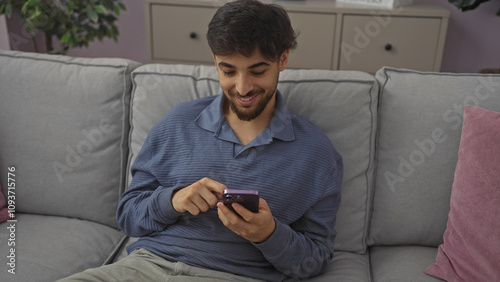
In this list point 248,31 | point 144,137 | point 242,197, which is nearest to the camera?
point 242,197

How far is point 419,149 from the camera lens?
1318mm

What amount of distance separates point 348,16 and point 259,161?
1608 millimetres

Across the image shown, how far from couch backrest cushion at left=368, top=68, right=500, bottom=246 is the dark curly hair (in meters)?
0.41

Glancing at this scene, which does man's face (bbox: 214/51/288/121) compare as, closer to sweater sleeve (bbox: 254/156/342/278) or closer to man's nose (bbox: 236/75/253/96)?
man's nose (bbox: 236/75/253/96)

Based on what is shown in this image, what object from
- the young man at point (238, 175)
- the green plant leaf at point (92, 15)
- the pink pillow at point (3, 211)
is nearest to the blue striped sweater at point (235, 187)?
the young man at point (238, 175)

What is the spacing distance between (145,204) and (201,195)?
20 centimetres

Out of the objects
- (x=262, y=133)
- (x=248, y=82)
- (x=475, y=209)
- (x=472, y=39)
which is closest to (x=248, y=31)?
(x=248, y=82)

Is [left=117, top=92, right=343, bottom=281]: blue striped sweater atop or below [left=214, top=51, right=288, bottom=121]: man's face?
below

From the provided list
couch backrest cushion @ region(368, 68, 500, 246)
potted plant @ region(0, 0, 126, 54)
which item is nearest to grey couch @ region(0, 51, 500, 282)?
couch backrest cushion @ region(368, 68, 500, 246)

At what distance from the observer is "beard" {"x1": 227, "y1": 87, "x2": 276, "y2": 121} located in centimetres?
116

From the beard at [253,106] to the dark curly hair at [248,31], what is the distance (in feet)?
0.28

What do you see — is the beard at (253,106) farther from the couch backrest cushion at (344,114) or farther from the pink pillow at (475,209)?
the pink pillow at (475,209)

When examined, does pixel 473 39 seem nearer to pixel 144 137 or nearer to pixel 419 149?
pixel 419 149

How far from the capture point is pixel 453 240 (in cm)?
120
